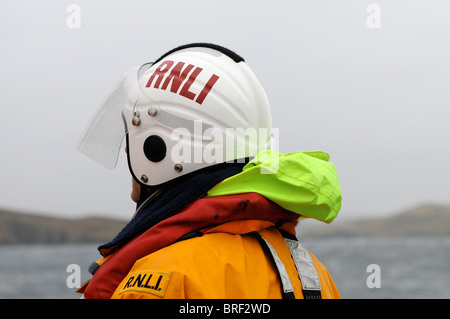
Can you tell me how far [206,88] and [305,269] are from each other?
1.03 m

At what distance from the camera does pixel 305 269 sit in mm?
3195

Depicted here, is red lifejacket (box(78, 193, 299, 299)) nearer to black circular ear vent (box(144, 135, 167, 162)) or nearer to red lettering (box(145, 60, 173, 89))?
black circular ear vent (box(144, 135, 167, 162))

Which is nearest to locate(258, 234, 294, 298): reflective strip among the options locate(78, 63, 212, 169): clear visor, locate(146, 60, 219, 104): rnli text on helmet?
locate(146, 60, 219, 104): rnli text on helmet

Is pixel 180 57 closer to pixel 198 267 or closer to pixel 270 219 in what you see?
pixel 270 219

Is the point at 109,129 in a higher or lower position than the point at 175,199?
higher

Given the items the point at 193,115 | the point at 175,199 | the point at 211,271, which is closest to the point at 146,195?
the point at 175,199

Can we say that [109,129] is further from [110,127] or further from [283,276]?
[283,276]

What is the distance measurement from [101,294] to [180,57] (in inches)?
51.6

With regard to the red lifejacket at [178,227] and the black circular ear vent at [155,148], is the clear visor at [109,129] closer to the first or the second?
the black circular ear vent at [155,148]

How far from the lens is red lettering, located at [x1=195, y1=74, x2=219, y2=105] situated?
333 centimetres

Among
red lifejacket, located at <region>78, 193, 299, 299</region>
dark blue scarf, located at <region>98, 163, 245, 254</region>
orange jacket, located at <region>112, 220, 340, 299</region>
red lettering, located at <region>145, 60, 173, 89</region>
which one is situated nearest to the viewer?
orange jacket, located at <region>112, 220, 340, 299</region>

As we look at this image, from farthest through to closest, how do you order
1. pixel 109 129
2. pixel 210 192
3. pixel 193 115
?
1. pixel 109 129
2. pixel 193 115
3. pixel 210 192

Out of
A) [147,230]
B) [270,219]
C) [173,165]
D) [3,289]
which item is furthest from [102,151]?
[3,289]

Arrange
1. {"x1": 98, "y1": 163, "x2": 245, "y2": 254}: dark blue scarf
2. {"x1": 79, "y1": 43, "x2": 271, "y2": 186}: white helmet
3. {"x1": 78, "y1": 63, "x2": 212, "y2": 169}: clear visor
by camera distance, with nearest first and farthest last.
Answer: {"x1": 98, "y1": 163, "x2": 245, "y2": 254}: dark blue scarf → {"x1": 79, "y1": 43, "x2": 271, "y2": 186}: white helmet → {"x1": 78, "y1": 63, "x2": 212, "y2": 169}: clear visor
